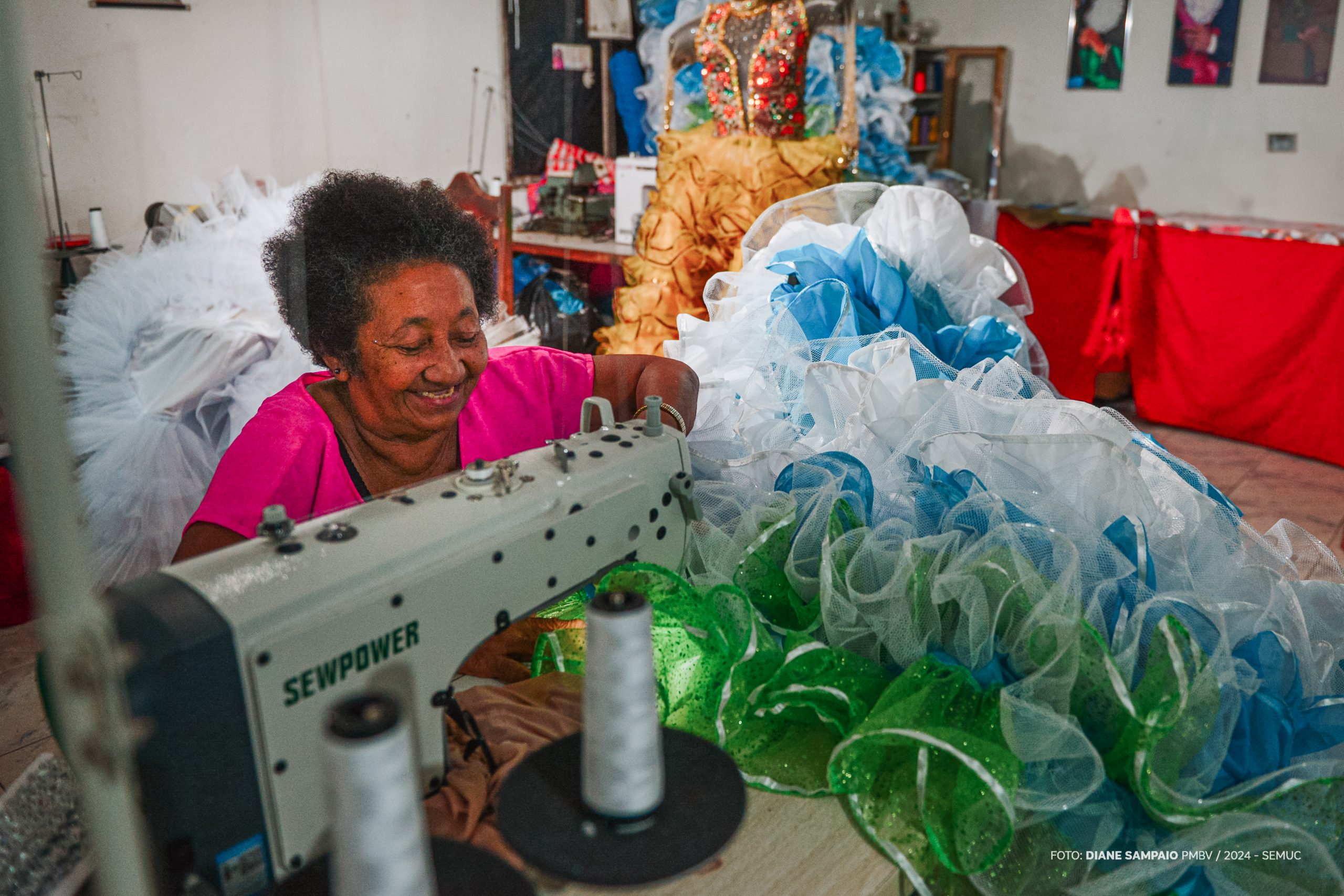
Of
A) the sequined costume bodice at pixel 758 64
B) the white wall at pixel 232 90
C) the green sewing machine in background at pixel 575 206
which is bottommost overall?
the green sewing machine in background at pixel 575 206

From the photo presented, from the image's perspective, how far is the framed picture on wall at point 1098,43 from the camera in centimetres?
555

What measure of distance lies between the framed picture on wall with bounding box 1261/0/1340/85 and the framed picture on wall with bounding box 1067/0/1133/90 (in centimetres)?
74

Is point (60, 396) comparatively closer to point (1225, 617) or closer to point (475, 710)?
point (475, 710)

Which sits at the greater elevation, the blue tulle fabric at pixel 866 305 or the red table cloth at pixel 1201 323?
the blue tulle fabric at pixel 866 305

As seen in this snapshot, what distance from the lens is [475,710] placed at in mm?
1033

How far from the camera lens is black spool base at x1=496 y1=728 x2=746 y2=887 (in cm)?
73

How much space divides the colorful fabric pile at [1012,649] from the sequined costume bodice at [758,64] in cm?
189

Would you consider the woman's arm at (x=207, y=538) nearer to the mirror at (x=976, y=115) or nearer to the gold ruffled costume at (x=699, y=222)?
the gold ruffled costume at (x=699, y=222)

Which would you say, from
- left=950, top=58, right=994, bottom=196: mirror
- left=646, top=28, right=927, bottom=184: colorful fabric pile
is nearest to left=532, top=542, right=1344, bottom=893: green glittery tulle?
left=646, top=28, right=927, bottom=184: colorful fabric pile

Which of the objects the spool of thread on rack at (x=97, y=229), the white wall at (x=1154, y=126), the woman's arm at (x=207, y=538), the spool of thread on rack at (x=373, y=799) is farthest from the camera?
the white wall at (x=1154, y=126)

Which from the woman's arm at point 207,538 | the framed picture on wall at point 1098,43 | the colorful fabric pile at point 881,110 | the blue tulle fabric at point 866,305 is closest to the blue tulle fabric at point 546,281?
the blue tulle fabric at point 866,305

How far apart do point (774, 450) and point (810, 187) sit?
67.0 inches

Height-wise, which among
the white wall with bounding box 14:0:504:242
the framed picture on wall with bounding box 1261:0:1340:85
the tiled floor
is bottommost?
the tiled floor

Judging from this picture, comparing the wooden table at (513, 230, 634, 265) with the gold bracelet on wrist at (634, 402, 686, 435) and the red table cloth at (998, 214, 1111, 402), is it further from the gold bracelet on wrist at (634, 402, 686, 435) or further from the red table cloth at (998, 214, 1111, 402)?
the red table cloth at (998, 214, 1111, 402)
